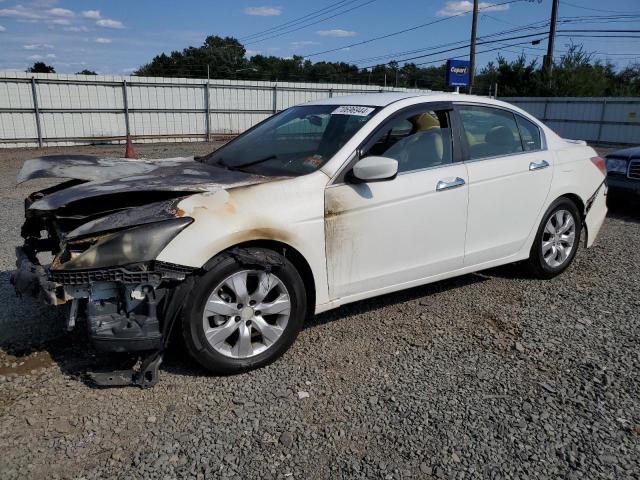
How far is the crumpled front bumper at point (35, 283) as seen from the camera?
2957 millimetres

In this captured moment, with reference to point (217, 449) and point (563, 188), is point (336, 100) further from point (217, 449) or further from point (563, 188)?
point (217, 449)

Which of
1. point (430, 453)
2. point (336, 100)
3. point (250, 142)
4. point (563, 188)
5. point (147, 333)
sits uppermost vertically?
point (336, 100)

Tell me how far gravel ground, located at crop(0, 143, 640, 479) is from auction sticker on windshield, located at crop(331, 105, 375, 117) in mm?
1569

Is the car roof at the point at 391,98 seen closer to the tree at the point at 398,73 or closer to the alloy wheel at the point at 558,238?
the alloy wheel at the point at 558,238

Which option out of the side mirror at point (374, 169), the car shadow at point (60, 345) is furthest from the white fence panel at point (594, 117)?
the side mirror at point (374, 169)

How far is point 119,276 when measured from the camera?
9.66 feet

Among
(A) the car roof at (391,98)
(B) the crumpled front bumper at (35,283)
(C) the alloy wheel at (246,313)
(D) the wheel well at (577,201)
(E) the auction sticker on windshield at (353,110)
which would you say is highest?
(A) the car roof at (391,98)

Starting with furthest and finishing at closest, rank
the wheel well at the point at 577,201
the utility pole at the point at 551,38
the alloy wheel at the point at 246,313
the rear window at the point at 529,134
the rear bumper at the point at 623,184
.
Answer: the utility pole at the point at 551,38, the rear bumper at the point at 623,184, the wheel well at the point at 577,201, the rear window at the point at 529,134, the alloy wheel at the point at 246,313

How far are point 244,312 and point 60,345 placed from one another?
4.61 ft

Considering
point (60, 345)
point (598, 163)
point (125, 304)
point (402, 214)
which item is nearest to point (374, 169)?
point (402, 214)

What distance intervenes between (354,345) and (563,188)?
2.60 metres

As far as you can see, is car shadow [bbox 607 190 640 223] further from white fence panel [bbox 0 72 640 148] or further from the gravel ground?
white fence panel [bbox 0 72 640 148]

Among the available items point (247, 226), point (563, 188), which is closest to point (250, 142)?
point (247, 226)

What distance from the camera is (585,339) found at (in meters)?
3.95
